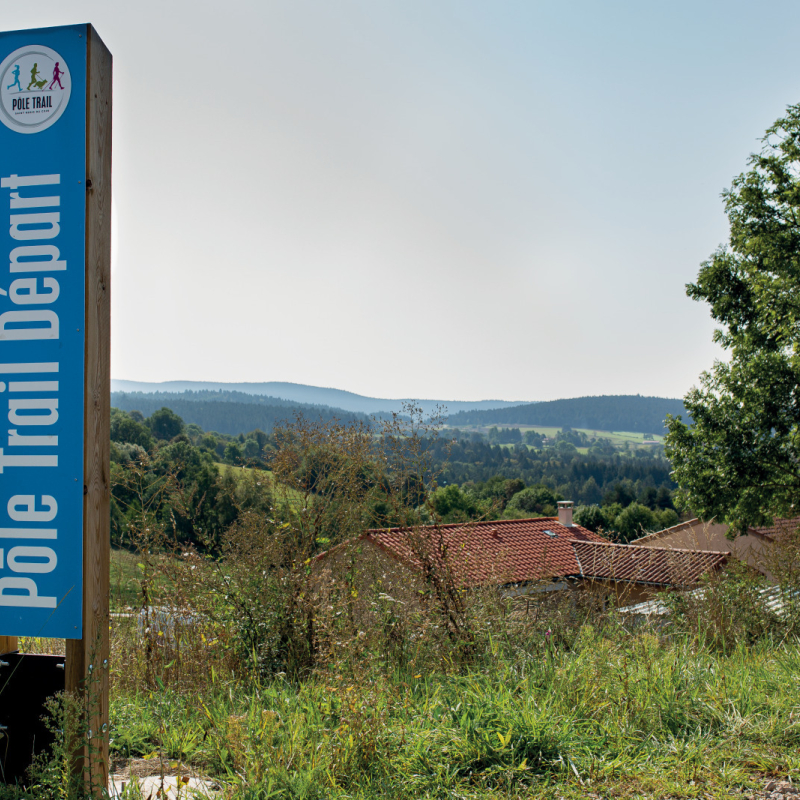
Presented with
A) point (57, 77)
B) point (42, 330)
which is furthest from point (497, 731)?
point (57, 77)

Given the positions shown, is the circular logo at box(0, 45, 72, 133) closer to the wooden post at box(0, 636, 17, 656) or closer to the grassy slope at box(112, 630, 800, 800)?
the wooden post at box(0, 636, 17, 656)

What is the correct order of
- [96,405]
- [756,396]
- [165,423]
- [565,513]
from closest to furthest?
[96,405] → [756,396] → [565,513] → [165,423]

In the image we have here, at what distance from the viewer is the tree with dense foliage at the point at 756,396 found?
14992 millimetres

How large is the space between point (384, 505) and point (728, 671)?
2302mm

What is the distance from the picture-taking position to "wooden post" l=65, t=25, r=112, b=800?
94.9 inches

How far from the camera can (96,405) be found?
8.25 ft

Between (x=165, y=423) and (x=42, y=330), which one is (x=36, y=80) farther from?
(x=165, y=423)

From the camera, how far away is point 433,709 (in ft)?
9.03

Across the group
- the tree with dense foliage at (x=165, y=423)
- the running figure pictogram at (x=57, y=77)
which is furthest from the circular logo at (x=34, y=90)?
the tree with dense foliage at (x=165, y=423)

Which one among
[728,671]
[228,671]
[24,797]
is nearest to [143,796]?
[24,797]

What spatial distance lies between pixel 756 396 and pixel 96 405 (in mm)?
16398

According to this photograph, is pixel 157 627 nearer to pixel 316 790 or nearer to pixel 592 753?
pixel 316 790

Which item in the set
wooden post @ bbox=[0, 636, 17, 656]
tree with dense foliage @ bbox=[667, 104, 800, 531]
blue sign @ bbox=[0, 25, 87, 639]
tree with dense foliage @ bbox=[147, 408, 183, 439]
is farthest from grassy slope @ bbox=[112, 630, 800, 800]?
tree with dense foliage @ bbox=[147, 408, 183, 439]

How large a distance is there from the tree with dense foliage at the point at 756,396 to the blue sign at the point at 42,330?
1558cm
